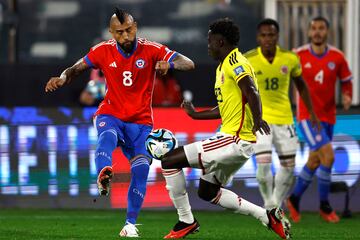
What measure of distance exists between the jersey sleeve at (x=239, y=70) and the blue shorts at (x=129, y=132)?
1.33 meters

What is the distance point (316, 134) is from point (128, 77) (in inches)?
162

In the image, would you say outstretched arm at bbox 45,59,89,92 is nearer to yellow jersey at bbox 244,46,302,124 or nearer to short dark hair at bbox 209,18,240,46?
short dark hair at bbox 209,18,240,46

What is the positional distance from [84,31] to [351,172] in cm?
596

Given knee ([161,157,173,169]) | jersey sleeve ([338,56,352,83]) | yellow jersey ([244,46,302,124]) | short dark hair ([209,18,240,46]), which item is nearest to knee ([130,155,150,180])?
knee ([161,157,173,169])

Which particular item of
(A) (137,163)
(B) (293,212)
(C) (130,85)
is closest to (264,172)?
(B) (293,212)

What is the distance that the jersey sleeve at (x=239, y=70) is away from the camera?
11406 millimetres

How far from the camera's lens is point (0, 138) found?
1652 cm

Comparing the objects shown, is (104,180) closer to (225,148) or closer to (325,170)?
(225,148)

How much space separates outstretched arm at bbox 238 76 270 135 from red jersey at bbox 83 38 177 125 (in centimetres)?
128

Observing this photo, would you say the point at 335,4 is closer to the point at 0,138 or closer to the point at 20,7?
the point at 20,7

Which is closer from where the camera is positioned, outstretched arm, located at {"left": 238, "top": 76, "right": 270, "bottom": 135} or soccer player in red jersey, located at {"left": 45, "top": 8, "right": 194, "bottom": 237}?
outstretched arm, located at {"left": 238, "top": 76, "right": 270, "bottom": 135}

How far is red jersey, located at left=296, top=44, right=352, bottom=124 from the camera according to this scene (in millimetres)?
16062

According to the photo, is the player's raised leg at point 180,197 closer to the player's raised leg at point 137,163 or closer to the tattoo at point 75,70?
the player's raised leg at point 137,163

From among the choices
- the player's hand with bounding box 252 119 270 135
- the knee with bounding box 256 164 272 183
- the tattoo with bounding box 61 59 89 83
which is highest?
the tattoo with bounding box 61 59 89 83
